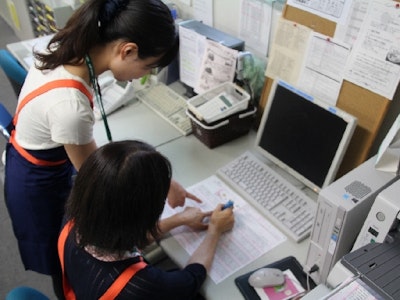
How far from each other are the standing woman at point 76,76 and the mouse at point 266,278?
34 cm

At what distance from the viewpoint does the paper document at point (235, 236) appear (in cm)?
109

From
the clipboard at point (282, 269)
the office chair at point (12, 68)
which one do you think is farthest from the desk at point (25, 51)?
the clipboard at point (282, 269)

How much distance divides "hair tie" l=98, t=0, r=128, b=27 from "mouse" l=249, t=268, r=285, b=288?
773mm

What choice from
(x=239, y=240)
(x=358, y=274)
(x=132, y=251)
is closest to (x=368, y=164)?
(x=358, y=274)

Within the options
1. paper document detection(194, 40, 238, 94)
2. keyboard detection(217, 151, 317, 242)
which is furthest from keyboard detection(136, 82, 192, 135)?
keyboard detection(217, 151, 317, 242)

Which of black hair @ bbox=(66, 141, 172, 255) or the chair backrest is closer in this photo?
black hair @ bbox=(66, 141, 172, 255)

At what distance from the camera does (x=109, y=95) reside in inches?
68.9

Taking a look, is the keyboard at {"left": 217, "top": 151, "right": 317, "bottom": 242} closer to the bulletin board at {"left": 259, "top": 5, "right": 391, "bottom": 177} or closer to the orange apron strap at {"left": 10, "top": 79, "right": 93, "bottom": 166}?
the bulletin board at {"left": 259, "top": 5, "right": 391, "bottom": 177}

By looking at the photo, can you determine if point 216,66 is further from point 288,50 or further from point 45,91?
point 45,91

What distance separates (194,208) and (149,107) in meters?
0.68

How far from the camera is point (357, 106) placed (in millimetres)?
1199

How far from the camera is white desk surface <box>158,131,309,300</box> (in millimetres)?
1031

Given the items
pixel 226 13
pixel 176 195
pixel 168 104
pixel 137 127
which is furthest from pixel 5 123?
pixel 226 13

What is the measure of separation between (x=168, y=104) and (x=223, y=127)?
353mm
